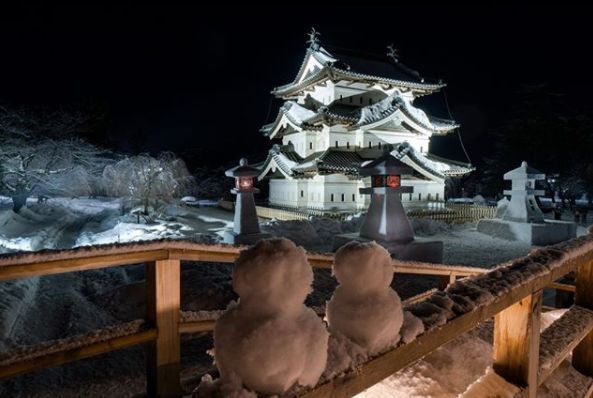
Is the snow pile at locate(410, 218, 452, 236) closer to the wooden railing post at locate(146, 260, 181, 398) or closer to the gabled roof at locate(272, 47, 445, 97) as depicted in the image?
the gabled roof at locate(272, 47, 445, 97)

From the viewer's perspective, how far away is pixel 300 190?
2184 centimetres

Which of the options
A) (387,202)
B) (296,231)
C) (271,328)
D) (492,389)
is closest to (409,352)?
(271,328)

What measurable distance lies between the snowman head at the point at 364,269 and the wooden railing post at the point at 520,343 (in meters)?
0.95

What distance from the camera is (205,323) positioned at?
2.65 m

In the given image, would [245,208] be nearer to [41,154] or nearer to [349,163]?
[349,163]

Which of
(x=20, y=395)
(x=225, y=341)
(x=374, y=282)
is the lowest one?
(x=20, y=395)

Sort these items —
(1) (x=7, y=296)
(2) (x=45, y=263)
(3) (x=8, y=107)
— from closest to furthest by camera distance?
(2) (x=45, y=263) < (1) (x=7, y=296) < (3) (x=8, y=107)

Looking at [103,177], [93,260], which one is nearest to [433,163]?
[103,177]

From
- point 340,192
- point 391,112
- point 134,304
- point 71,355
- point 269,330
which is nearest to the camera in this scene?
point 269,330

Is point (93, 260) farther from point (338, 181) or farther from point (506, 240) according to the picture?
point (338, 181)

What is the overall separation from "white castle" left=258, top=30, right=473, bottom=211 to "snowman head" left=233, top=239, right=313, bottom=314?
55.4ft

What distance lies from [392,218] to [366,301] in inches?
300

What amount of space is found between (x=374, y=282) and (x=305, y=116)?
19855mm

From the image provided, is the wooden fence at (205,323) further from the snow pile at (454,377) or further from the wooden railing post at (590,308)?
the snow pile at (454,377)
